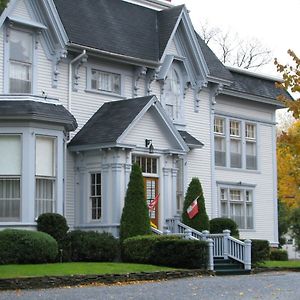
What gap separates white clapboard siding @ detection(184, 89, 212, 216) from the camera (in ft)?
107

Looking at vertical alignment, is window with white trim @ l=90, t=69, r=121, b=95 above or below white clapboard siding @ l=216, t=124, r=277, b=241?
above

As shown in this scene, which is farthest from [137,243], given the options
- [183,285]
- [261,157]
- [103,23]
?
[261,157]

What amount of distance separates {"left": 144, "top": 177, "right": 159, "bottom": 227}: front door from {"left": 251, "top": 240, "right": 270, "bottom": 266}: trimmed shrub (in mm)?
3689

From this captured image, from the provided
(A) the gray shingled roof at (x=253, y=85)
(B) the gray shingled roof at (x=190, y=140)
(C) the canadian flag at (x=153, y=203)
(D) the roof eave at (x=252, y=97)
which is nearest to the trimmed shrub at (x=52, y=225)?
(C) the canadian flag at (x=153, y=203)

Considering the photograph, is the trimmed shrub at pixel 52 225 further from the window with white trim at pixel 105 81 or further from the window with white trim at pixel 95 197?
the window with white trim at pixel 105 81

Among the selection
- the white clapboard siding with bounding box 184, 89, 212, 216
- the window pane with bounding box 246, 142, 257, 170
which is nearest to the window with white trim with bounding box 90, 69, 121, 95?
the white clapboard siding with bounding box 184, 89, 212, 216

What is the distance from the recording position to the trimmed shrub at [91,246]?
25062 mm

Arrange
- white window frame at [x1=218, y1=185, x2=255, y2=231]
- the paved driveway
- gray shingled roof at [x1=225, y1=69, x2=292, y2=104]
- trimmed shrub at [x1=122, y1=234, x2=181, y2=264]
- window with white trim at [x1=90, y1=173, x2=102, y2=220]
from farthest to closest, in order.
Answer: gray shingled roof at [x1=225, y1=69, x2=292, y2=104]
white window frame at [x1=218, y1=185, x2=255, y2=231]
window with white trim at [x1=90, y1=173, x2=102, y2=220]
trimmed shrub at [x1=122, y1=234, x2=181, y2=264]
the paved driveway

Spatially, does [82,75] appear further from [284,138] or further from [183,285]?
[183,285]

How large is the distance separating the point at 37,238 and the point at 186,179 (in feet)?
33.3

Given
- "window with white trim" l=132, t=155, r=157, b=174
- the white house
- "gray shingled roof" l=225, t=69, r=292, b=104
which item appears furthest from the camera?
"gray shingled roof" l=225, t=69, r=292, b=104

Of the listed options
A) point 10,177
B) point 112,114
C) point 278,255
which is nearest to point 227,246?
point 112,114

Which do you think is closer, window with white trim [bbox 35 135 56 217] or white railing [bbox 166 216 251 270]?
window with white trim [bbox 35 135 56 217]

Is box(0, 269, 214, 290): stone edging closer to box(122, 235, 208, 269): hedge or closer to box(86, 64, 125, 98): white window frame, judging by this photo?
box(122, 235, 208, 269): hedge
